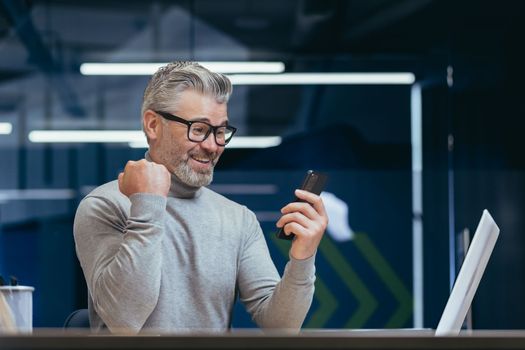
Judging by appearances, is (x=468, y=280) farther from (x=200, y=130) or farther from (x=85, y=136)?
(x=85, y=136)

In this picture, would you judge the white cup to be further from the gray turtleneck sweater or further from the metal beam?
the metal beam

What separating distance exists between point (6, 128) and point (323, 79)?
1.99 meters

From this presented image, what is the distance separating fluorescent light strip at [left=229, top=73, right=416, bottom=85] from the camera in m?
6.20

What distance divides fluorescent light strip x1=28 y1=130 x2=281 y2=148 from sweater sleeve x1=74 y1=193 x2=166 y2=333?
4.12 metres

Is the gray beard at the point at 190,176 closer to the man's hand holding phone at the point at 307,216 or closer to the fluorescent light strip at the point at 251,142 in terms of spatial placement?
the man's hand holding phone at the point at 307,216

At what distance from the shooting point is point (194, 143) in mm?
2184

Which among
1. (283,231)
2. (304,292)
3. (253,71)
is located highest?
(253,71)

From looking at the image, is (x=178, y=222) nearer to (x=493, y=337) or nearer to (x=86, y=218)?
(x=86, y=218)

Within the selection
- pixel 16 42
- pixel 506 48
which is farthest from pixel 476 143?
pixel 16 42

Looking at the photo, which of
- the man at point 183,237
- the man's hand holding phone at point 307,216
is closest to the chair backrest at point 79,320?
the man at point 183,237

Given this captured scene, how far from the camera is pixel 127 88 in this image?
6.16 meters

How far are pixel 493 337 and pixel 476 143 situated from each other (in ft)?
17.8

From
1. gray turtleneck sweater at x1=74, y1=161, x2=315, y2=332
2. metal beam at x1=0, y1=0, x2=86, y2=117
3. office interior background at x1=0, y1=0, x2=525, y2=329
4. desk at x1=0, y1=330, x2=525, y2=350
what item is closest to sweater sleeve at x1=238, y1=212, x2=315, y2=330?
gray turtleneck sweater at x1=74, y1=161, x2=315, y2=332

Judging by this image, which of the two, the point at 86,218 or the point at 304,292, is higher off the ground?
the point at 86,218
